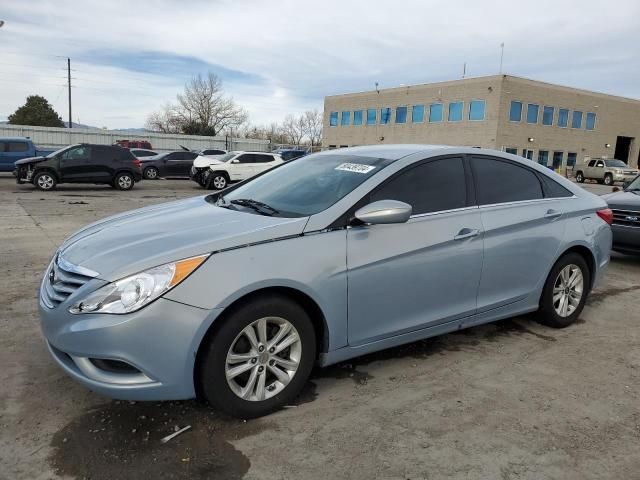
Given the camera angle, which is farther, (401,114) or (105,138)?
(401,114)

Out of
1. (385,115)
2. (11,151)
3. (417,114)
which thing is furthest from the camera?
(385,115)

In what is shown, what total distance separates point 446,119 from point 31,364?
1770 inches

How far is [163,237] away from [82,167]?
1719 centimetres

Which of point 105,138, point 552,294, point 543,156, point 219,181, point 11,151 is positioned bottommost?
point 219,181

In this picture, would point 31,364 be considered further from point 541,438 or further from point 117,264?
point 541,438

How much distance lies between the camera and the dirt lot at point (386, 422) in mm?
2646

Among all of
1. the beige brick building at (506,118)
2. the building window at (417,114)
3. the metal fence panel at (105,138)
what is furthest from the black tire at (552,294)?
the building window at (417,114)

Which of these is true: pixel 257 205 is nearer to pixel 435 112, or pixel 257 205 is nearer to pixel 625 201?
pixel 625 201

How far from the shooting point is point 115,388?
2.72 metres

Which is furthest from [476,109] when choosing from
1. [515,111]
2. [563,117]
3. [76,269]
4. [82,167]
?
[76,269]

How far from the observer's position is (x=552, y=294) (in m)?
4.59

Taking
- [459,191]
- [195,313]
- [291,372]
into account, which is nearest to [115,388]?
[195,313]

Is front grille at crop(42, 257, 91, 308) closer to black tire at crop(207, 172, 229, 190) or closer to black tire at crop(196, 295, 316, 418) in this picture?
black tire at crop(196, 295, 316, 418)

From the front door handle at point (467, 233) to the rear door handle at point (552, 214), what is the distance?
3.03 ft
